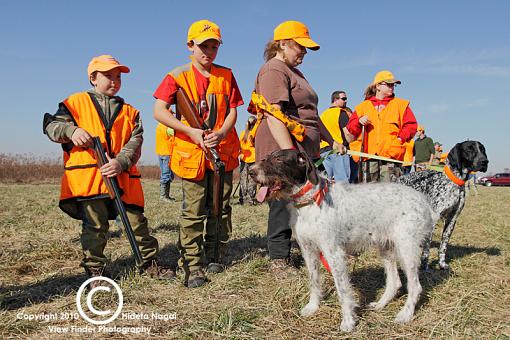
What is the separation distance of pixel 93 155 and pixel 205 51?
1.70 m

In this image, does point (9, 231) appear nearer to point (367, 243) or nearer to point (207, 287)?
point (207, 287)

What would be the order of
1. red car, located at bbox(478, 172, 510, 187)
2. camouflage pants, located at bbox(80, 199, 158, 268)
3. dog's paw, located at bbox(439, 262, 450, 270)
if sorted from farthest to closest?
red car, located at bbox(478, 172, 510, 187) < dog's paw, located at bbox(439, 262, 450, 270) < camouflage pants, located at bbox(80, 199, 158, 268)

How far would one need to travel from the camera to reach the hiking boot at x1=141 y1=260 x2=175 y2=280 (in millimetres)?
4653

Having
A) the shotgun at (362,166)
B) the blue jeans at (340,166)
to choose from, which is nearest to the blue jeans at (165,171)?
the blue jeans at (340,166)

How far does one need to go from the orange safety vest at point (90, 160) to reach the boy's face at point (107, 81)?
165 mm

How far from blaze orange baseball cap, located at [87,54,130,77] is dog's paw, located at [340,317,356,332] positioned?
3.52m

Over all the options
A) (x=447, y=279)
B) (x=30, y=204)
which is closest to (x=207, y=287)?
(x=447, y=279)

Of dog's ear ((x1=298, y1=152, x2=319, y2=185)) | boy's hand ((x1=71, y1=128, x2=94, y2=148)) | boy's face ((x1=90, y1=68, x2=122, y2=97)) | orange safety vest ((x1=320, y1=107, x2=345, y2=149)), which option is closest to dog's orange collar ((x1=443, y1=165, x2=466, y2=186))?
dog's ear ((x1=298, y1=152, x2=319, y2=185))

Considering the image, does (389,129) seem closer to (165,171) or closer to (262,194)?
(262,194)

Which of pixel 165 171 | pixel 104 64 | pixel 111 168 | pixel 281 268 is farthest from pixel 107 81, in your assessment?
pixel 165 171

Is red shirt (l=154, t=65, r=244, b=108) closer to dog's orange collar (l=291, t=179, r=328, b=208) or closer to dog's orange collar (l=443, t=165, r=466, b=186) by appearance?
dog's orange collar (l=291, t=179, r=328, b=208)

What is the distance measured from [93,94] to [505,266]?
229 inches

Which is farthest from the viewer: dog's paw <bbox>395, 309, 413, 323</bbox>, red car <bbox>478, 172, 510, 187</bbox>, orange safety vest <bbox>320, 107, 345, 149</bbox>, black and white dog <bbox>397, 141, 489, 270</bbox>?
red car <bbox>478, 172, 510, 187</bbox>

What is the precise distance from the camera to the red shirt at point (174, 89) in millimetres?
4445
